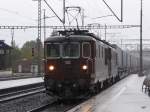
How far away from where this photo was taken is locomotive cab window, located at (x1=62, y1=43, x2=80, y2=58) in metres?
23.2

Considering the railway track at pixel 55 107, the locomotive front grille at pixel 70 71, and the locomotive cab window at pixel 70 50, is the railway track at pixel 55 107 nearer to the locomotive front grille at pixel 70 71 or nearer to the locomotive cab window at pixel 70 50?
the locomotive front grille at pixel 70 71

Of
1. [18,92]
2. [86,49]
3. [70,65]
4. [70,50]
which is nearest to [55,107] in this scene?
[70,65]

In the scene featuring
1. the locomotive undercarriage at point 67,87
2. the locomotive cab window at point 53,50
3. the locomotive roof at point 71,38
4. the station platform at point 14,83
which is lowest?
the station platform at point 14,83

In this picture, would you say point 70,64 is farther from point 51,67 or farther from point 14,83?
point 14,83

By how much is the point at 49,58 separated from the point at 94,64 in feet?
7.35

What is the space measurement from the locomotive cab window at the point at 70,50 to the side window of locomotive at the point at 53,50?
29 centimetres

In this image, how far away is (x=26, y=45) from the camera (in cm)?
15100

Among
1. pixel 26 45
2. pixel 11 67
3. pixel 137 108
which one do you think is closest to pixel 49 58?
pixel 137 108

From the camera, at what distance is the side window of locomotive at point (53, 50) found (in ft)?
77.0

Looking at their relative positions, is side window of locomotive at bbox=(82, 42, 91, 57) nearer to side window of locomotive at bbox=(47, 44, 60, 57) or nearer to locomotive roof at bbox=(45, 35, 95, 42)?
locomotive roof at bbox=(45, 35, 95, 42)

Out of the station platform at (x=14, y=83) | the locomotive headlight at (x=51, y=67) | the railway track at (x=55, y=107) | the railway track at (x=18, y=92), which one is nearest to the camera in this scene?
the railway track at (x=55, y=107)

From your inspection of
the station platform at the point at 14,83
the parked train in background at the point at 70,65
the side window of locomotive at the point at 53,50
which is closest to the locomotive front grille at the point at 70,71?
the parked train in background at the point at 70,65

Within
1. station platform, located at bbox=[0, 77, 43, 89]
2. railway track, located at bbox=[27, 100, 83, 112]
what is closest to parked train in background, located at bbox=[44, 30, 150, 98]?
railway track, located at bbox=[27, 100, 83, 112]

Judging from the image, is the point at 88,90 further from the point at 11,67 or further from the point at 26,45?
the point at 26,45
